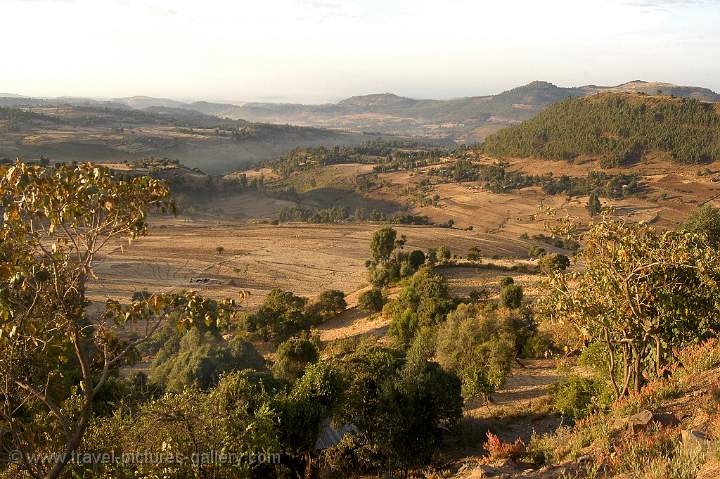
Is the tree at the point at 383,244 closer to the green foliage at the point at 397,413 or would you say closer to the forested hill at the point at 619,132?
the green foliage at the point at 397,413

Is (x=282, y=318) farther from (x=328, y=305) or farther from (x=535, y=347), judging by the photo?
(x=535, y=347)

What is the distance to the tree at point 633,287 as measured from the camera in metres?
10.4

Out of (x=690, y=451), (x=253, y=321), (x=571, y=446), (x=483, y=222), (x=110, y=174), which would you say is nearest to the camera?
(x=110, y=174)

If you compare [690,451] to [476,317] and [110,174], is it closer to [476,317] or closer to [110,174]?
[110,174]

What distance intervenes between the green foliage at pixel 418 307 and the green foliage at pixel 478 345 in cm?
258

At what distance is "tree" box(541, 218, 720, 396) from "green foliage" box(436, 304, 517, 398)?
9900 millimetres

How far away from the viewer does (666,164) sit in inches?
4636

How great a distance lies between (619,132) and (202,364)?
140 meters

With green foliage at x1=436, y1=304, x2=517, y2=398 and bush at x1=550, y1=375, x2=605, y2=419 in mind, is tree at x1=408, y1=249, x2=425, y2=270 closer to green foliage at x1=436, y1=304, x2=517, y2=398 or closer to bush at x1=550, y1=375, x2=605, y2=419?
green foliage at x1=436, y1=304, x2=517, y2=398

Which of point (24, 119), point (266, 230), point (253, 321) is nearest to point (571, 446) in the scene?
point (253, 321)

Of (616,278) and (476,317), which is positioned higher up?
(616,278)

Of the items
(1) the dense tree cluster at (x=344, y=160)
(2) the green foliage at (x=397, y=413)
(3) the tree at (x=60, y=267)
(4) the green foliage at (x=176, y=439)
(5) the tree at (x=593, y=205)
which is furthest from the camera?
(1) the dense tree cluster at (x=344, y=160)

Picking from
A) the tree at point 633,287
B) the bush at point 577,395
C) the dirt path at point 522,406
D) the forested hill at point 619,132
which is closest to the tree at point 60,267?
the tree at point 633,287

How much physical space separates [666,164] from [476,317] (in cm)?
11552
